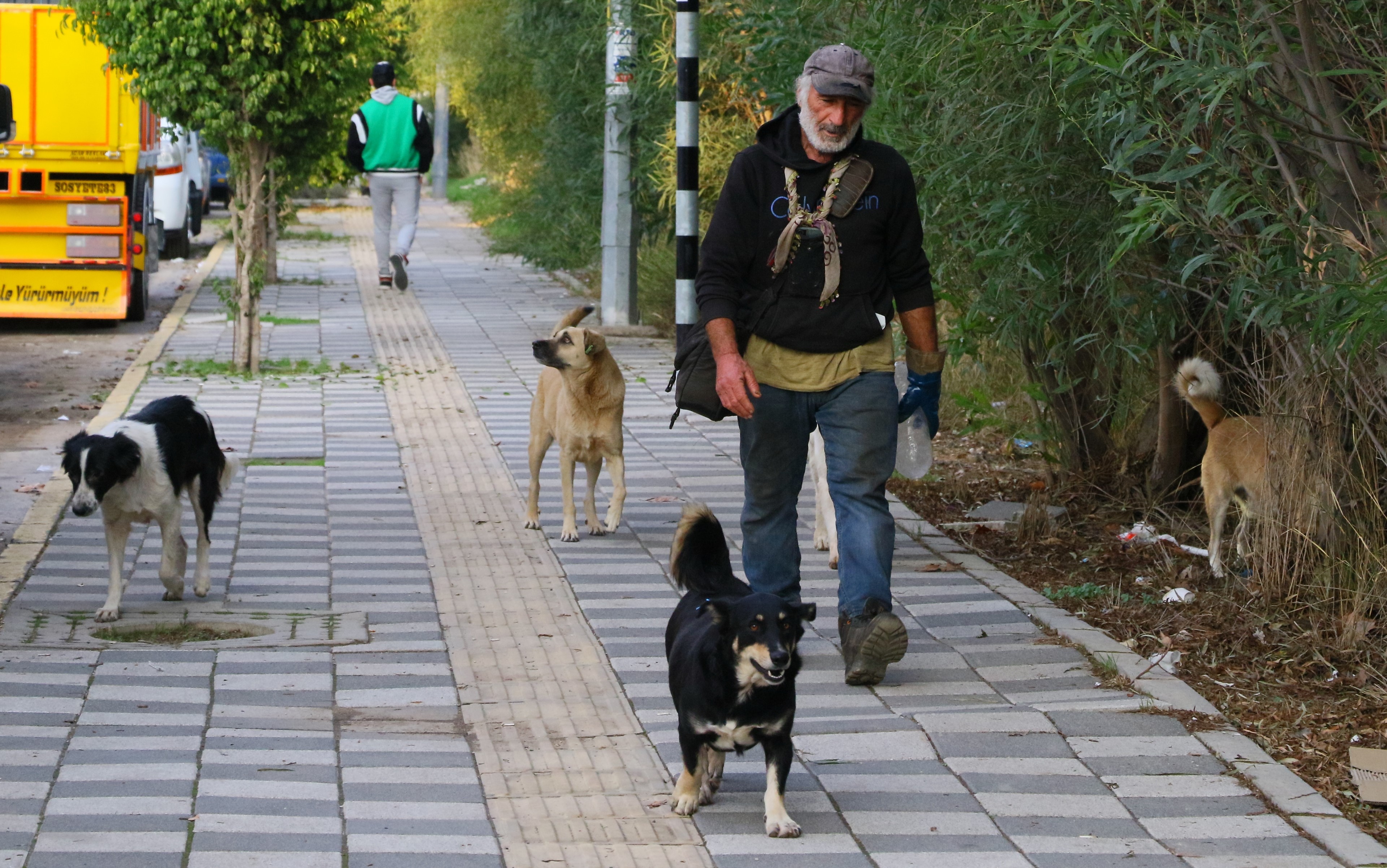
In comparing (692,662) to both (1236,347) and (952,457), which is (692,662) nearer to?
(1236,347)

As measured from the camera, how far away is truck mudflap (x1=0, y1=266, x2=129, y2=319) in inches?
633

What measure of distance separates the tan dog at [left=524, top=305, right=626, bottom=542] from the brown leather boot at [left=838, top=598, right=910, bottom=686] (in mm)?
2646

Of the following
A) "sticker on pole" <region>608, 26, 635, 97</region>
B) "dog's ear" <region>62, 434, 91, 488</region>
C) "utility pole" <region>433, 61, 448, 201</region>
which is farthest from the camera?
"utility pole" <region>433, 61, 448, 201</region>

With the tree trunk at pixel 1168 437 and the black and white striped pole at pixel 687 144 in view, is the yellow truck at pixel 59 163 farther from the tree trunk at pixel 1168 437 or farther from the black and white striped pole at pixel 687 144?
the tree trunk at pixel 1168 437

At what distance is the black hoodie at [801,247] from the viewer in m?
5.38

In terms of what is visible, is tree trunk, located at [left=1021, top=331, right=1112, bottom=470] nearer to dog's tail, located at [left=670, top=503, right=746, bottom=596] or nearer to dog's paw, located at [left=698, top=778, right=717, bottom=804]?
dog's tail, located at [left=670, top=503, right=746, bottom=596]

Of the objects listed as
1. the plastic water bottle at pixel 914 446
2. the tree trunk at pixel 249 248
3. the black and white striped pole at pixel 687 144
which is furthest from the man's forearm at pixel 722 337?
the tree trunk at pixel 249 248

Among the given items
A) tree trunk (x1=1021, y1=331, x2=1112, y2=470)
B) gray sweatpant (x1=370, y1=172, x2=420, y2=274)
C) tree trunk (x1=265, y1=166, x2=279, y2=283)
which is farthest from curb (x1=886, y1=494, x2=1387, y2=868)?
gray sweatpant (x1=370, y1=172, x2=420, y2=274)

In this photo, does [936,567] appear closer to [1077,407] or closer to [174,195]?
[1077,407]

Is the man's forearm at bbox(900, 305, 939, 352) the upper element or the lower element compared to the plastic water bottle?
upper

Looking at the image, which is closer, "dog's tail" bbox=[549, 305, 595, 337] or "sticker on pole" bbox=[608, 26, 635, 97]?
"dog's tail" bbox=[549, 305, 595, 337]

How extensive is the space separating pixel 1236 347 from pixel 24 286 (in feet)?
41.6

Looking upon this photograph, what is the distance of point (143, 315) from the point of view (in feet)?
57.8


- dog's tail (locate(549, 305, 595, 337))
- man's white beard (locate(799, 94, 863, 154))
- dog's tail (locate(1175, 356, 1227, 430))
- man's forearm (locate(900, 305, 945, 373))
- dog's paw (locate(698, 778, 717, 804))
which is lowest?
dog's paw (locate(698, 778, 717, 804))
